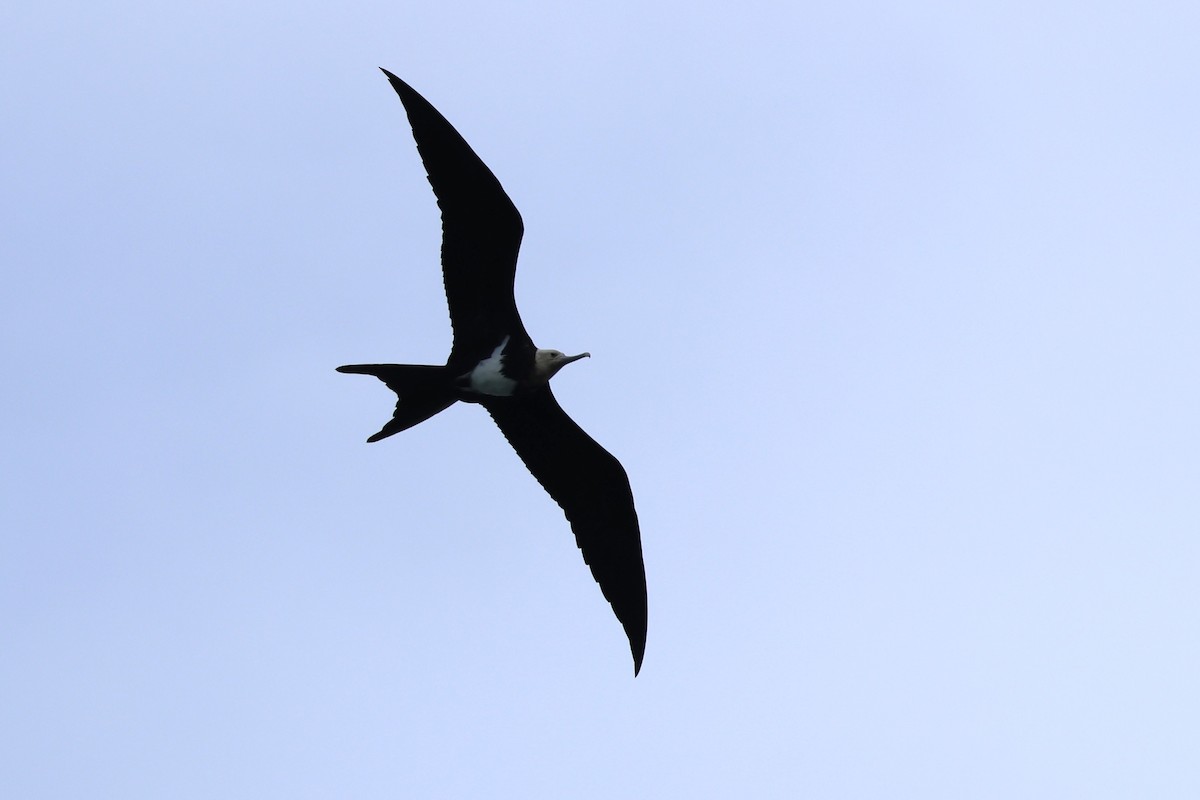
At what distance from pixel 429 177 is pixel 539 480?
2.74 meters

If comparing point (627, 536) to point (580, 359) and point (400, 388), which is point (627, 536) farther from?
point (400, 388)

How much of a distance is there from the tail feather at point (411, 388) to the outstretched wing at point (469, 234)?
11.4 inches

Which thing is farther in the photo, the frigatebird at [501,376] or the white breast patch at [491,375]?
the white breast patch at [491,375]

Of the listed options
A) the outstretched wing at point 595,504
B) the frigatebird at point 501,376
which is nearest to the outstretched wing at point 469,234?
the frigatebird at point 501,376

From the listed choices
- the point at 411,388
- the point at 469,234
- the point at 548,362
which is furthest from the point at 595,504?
the point at 469,234

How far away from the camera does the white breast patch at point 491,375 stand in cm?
1120

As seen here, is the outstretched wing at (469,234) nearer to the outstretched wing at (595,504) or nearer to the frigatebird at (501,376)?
the frigatebird at (501,376)

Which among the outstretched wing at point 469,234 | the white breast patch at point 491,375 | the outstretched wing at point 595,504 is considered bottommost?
the outstretched wing at point 595,504

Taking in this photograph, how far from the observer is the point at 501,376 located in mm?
11234

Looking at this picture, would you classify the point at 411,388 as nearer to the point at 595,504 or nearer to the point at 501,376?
the point at 501,376

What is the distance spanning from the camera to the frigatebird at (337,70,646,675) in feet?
34.9

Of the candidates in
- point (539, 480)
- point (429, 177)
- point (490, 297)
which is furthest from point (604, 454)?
point (429, 177)

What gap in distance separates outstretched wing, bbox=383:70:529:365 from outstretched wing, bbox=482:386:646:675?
874 millimetres

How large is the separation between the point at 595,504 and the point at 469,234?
255 centimetres
